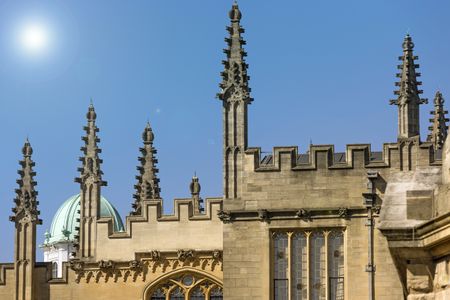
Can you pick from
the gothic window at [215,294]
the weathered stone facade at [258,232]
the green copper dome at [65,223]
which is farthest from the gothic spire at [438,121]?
Result: the green copper dome at [65,223]

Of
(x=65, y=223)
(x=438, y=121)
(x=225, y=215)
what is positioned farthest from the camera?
(x=65, y=223)

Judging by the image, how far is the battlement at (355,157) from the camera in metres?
36.6

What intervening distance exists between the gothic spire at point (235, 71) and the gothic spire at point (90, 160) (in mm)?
6506

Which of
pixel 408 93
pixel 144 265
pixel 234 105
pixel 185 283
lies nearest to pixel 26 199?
pixel 144 265

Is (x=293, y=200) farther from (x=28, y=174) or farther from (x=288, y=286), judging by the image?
(x=28, y=174)

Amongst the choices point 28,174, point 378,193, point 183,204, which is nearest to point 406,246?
point 378,193

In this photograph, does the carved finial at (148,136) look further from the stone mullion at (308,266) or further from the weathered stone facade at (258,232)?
the stone mullion at (308,266)

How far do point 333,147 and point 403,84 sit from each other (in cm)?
277

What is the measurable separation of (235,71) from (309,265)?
628 centimetres

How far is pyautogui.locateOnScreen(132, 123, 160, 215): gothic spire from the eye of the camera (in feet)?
153

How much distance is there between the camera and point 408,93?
37656 millimetres

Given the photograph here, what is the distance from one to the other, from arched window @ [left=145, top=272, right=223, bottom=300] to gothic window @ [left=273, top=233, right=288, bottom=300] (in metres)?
4.27

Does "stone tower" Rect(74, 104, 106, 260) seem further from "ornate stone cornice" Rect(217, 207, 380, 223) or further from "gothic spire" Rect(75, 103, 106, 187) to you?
"ornate stone cornice" Rect(217, 207, 380, 223)

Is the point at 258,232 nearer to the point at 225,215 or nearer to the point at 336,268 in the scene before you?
the point at 225,215
